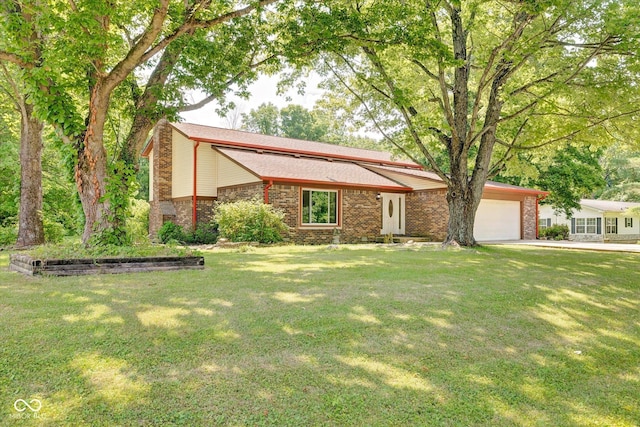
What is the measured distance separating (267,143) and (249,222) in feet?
25.8

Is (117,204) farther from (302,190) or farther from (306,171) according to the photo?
(306,171)

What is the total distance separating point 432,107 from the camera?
16.3m

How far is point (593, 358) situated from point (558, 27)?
11615mm

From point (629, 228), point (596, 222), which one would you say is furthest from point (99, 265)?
point (629, 228)

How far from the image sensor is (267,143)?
2192 cm

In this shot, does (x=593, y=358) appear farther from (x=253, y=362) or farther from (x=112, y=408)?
(x=112, y=408)

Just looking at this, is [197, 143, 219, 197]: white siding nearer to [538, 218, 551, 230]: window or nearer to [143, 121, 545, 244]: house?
[143, 121, 545, 244]: house

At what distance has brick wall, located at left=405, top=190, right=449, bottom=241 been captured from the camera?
64.2ft

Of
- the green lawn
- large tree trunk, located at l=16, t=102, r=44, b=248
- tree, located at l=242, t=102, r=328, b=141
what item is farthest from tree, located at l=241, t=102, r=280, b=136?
the green lawn

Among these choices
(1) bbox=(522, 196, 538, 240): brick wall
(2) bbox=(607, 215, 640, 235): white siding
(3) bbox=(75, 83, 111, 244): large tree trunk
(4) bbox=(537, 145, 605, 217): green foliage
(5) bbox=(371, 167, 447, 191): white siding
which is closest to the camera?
(3) bbox=(75, 83, 111, 244): large tree trunk

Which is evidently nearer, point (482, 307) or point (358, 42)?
point (482, 307)

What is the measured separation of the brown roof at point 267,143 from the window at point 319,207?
10.2 feet

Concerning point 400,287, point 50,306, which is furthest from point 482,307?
point 50,306

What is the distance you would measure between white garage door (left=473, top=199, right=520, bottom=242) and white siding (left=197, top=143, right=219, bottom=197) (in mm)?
12696
